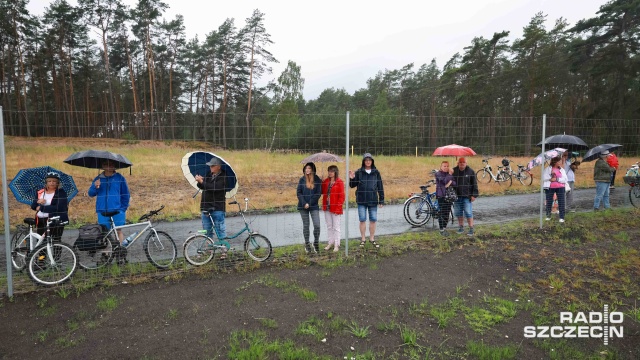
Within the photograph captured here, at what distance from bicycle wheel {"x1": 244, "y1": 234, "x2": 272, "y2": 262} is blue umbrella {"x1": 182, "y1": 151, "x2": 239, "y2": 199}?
854mm

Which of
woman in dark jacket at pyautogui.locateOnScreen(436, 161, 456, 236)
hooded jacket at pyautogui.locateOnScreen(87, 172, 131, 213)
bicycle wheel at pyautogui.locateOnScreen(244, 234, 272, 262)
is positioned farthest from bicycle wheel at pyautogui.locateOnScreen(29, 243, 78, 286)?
woman in dark jacket at pyautogui.locateOnScreen(436, 161, 456, 236)

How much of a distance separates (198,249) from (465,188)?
17.0 feet

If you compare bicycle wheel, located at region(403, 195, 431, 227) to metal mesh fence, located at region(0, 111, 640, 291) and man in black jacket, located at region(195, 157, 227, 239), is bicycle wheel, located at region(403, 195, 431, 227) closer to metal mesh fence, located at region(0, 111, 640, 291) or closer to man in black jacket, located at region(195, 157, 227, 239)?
→ metal mesh fence, located at region(0, 111, 640, 291)

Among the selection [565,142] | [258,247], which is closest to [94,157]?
[258,247]

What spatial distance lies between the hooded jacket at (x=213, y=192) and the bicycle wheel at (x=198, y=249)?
1.62 feet

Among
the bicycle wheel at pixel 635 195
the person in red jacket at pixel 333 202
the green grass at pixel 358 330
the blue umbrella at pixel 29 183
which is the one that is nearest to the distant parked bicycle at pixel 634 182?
the bicycle wheel at pixel 635 195

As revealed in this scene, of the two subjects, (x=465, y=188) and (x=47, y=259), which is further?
(x=465, y=188)

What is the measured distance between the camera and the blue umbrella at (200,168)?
611 centimetres

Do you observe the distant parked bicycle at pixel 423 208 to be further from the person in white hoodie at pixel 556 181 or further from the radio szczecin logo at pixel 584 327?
the radio szczecin logo at pixel 584 327

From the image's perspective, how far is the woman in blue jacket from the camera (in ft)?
19.0

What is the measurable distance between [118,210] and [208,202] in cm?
138

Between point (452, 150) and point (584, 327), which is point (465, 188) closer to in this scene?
point (452, 150)

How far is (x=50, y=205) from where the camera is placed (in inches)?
219

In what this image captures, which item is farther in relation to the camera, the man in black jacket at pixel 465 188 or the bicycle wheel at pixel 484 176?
the bicycle wheel at pixel 484 176
